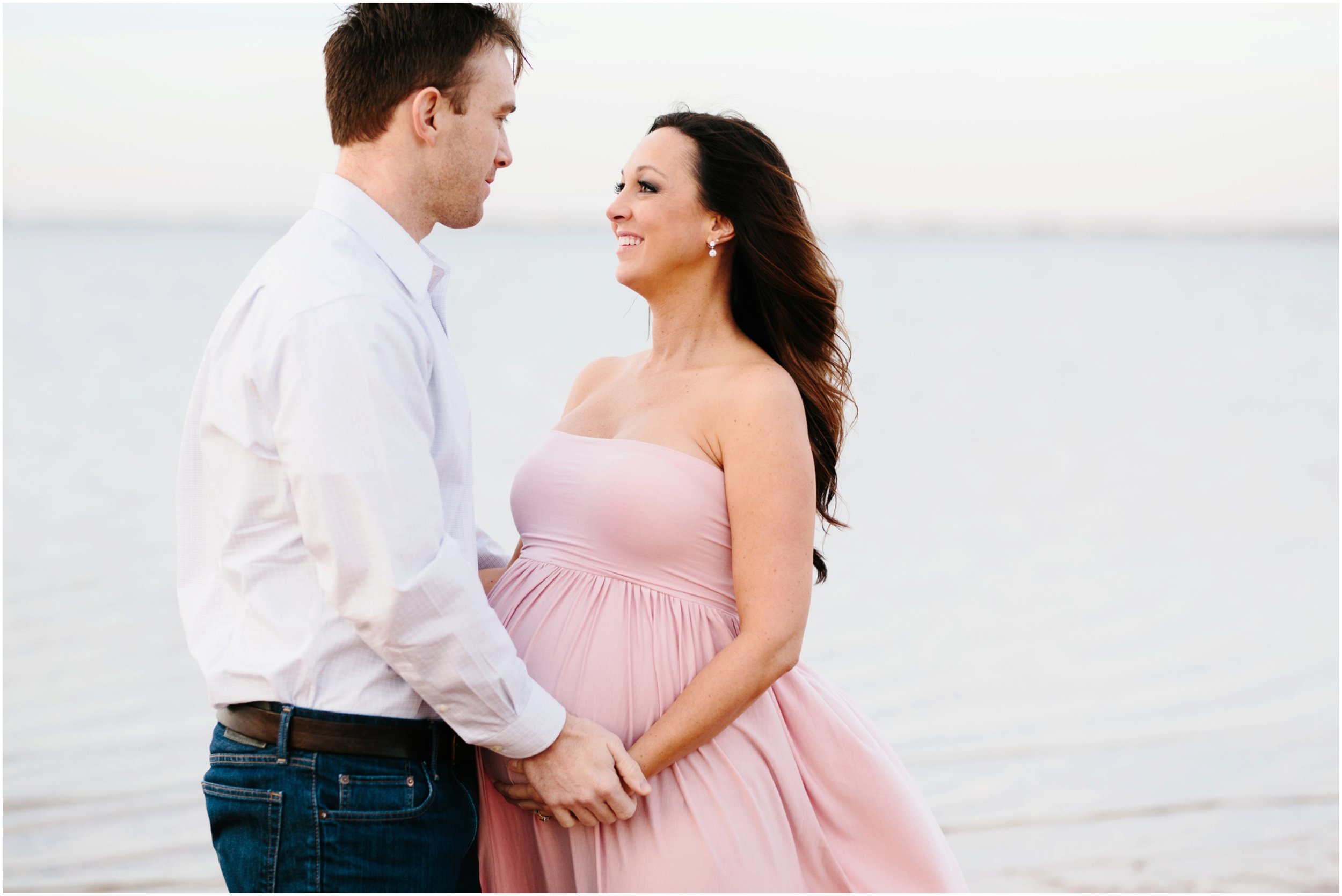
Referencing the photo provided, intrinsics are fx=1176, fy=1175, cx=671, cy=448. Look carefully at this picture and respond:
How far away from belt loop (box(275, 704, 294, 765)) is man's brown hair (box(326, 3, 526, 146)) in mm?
999

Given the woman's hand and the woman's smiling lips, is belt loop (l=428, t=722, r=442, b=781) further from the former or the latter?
the woman's smiling lips

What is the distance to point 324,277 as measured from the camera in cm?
186

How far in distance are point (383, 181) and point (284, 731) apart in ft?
3.13

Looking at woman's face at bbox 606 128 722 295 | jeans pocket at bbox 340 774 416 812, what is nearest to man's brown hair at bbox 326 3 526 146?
woman's face at bbox 606 128 722 295

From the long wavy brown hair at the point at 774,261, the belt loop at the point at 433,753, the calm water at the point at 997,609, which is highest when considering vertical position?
the long wavy brown hair at the point at 774,261

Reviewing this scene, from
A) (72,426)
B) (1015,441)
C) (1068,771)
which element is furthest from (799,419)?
(72,426)

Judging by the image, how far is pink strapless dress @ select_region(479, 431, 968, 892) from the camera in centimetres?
225

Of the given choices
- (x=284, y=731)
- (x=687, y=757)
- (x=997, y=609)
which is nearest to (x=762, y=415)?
(x=687, y=757)

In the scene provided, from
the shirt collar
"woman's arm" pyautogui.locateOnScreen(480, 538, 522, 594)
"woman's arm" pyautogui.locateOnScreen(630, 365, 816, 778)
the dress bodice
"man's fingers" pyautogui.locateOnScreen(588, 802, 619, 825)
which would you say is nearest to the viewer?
the shirt collar

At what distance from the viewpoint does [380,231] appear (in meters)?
2.02

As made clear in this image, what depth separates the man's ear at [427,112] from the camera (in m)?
2.05

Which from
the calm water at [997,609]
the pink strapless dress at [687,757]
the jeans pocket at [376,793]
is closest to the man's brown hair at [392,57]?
the pink strapless dress at [687,757]

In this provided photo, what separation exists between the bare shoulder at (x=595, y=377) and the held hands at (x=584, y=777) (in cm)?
95

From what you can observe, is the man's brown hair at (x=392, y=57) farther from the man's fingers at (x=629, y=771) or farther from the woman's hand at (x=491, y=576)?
the man's fingers at (x=629, y=771)
